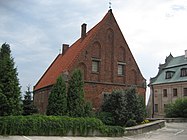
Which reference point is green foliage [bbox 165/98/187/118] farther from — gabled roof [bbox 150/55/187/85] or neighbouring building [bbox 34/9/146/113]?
gabled roof [bbox 150/55/187/85]

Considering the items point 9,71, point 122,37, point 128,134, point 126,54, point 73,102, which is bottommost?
point 128,134

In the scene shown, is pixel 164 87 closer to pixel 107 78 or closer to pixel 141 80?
pixel 141 80

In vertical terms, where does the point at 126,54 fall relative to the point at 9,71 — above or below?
above

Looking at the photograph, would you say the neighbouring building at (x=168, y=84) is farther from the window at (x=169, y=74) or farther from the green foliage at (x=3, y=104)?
the green foliage at (x=3, y=104)

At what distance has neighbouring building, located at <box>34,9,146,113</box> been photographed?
28.1 meters

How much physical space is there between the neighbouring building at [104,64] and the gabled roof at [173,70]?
18602 millimetres

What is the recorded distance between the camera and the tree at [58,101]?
72.8 feet

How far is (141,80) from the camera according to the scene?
104 feet

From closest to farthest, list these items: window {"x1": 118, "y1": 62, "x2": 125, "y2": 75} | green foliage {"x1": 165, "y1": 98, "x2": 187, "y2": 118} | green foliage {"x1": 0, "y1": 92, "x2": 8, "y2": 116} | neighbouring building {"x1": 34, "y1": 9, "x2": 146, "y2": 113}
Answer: green foliage {"x1": 0, "y1": 92, "x2": 8, "y2": 116} → neighbouring building {"x1": 34, "y1": 9, "x2": 146, "y2": 113} → window {"x1": 118, "y1": 62, "x2": 125, "y2": 75} → green foliage {"x1": 165, "y1": 98, "x2": 187, "y2": 118}

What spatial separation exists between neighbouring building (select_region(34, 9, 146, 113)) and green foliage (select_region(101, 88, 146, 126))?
109 inches

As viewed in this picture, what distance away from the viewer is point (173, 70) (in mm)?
50594

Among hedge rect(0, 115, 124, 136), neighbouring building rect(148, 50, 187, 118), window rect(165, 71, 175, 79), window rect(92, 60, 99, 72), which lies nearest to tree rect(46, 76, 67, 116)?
hedge rect(0, 115, 124, 136)

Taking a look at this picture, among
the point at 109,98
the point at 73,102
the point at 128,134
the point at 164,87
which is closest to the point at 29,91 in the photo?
the point at 73,102

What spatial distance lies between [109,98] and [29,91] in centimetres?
777
